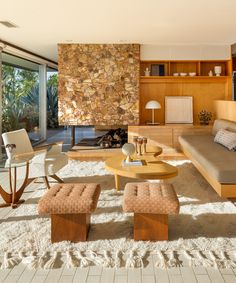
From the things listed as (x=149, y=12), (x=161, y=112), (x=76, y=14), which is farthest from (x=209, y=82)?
(x=76, y=14)

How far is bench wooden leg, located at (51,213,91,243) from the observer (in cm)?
299

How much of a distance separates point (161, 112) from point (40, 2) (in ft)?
14.2

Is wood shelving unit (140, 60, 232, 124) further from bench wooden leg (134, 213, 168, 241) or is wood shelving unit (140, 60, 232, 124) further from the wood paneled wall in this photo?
bench wooden leg (134, 213, 168, 241)

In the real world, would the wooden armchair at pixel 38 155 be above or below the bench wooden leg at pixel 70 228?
above

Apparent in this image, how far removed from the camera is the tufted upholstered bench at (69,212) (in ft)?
9.53

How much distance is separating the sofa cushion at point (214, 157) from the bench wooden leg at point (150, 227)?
1.10 metres

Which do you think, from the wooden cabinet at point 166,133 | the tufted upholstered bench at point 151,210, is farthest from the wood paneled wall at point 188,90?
the tufted upholstered bench at point 151,210

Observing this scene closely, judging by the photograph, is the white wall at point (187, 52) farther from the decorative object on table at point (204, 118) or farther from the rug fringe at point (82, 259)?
the rug fringe at point (82, 259)

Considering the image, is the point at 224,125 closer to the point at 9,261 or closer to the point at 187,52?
the point at 187,52

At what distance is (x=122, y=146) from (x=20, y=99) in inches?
148

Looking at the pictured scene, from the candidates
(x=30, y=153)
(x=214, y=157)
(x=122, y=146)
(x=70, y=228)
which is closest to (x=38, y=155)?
(x=30, y=153)

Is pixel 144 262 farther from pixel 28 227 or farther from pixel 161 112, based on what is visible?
pixel 161 112

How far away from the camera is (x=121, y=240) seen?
2.99 m

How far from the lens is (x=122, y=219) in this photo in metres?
3.50
